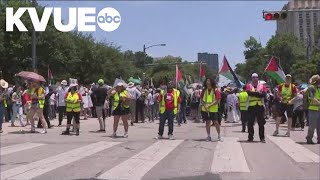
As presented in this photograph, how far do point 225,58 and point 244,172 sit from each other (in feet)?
33.4

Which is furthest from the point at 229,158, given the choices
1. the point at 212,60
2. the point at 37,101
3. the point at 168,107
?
the point at 212,60

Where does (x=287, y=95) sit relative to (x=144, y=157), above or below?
above

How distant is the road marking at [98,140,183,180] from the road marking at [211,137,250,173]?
114 centimetres

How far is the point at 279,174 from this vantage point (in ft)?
31.1

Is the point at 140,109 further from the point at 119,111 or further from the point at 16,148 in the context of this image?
the point at 16,148

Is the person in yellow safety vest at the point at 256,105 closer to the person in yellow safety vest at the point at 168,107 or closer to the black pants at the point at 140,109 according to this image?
the person in yellow safety vest at the point at 168,107

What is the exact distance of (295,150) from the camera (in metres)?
12.7

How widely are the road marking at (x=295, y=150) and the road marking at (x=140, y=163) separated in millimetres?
2659

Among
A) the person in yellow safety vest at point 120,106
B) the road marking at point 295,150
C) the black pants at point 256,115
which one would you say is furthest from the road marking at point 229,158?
the person in yellow safety vest at point 120,106

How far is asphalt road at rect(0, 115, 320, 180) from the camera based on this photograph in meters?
9.47

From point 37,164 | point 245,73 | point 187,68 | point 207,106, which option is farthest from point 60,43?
point 187,68

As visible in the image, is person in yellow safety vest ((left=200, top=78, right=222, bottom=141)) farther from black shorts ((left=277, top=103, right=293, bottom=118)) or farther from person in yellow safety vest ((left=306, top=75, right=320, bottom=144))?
black shorts ((left=277, top=103, right=293, bottom=118))

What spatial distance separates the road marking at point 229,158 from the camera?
390 inches

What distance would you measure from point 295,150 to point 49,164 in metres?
5.61
